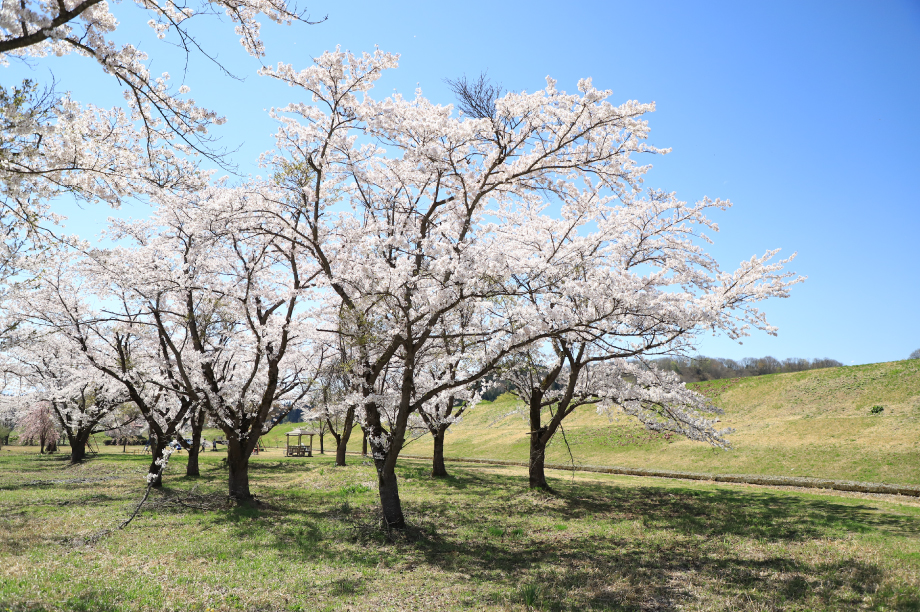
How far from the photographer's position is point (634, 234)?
14.7m

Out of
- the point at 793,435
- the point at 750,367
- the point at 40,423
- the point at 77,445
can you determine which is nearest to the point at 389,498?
the point at 77,445

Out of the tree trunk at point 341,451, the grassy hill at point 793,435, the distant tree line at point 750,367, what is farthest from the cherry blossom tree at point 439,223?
the distant tree line at point 750,367

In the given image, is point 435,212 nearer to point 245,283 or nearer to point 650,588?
point 245,283

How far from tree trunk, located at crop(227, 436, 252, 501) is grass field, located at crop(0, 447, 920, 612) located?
0.58 m

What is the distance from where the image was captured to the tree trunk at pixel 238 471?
45.0 ft

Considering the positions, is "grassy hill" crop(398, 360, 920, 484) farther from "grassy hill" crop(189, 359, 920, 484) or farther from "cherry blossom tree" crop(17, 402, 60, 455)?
"cherry blossom tree" crop(17, 402, 60, 455)

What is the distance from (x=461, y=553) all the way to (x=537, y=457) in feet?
26.2

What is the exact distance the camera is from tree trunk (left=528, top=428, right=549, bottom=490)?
54.1 feet

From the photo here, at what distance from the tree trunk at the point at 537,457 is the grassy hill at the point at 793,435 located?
1.72 metres

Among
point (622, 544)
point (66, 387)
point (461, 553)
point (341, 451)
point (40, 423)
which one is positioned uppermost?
point (66, 387)

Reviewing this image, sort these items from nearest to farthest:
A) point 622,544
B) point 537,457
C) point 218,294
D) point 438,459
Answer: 1. point 622,544
2. point 218,294
3. point 537,457
4. point 438,459

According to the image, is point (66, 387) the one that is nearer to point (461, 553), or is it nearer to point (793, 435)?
point (461, 553)

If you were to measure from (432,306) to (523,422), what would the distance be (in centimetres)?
4720

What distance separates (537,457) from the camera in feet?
54.9
